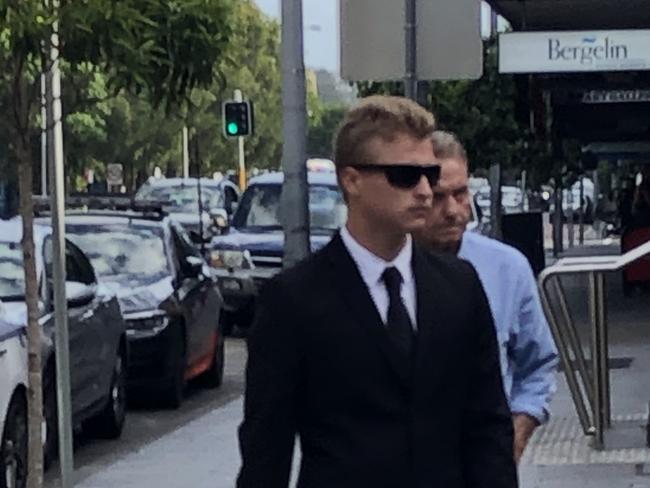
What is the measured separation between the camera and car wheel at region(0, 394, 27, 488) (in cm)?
1143

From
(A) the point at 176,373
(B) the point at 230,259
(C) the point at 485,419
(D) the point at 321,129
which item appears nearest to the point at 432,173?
(C) the point at 485,419

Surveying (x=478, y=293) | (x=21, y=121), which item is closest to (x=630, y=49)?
(x=21, y=121)

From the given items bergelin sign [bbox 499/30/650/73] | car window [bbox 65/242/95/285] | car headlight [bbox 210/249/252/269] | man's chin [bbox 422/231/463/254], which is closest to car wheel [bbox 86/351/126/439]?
car window [bbox 65/242/95/285]

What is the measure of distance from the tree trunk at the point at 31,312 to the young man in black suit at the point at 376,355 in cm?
487

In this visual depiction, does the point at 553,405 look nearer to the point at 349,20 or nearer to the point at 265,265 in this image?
the point at 349,20

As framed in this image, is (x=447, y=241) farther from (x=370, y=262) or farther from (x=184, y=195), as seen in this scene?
(x=184, y=195)

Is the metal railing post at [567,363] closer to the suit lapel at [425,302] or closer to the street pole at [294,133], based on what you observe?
the street pole at [294,133]

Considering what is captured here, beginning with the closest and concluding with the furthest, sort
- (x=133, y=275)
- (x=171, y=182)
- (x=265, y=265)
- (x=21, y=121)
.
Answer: (x=21, y=121) → (x=133, y=275) → (x=265, y=265) → (x=171, y=182)

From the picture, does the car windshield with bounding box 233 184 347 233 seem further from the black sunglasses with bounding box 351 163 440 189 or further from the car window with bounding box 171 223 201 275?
the black sunglasses with bounding box 351 163 440 189

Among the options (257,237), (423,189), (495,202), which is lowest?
(495,202)

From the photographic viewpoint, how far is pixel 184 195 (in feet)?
134

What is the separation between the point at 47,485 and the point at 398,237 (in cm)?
838

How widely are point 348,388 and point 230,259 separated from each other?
19.1 meters

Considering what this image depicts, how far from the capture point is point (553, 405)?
636 inches
